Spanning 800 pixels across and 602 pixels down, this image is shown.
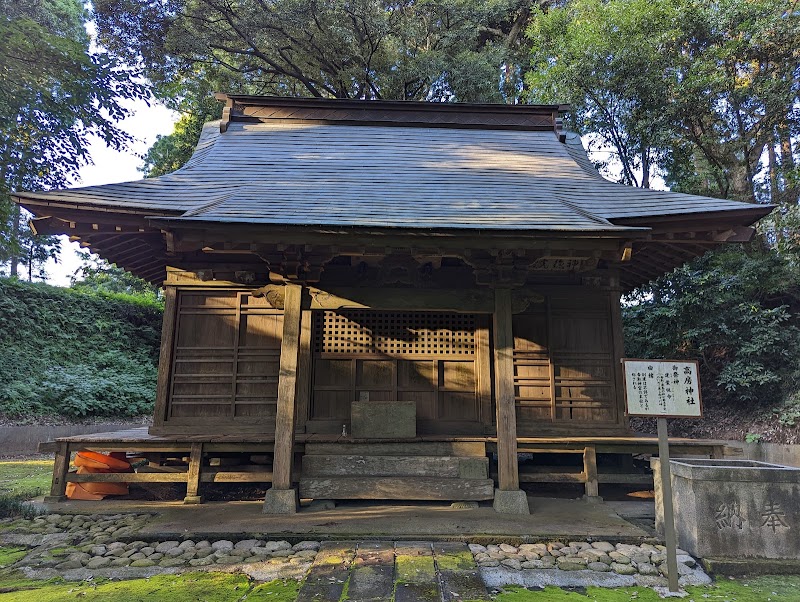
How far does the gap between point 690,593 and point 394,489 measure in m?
3.11

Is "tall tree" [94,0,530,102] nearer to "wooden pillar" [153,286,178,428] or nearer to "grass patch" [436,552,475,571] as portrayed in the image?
"wooden pillar" [153,286,178,428]

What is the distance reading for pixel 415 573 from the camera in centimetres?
379

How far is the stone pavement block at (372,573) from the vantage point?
3.41 meters

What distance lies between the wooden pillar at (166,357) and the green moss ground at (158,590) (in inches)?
113

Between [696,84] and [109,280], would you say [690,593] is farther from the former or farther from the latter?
[109,280]

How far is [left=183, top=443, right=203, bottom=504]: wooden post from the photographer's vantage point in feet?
19.3

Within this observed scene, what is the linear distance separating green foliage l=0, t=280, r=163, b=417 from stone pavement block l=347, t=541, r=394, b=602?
37.4 ft

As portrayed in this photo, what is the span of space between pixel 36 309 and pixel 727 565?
16.9m

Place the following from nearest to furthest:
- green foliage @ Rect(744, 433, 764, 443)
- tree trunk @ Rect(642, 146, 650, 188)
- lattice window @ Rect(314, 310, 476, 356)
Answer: lattice window @ Rect(314, 310, 476, 356)
green foliage @ Rect(744, 433, 764, 443)
tree trunk @ Rect(642, 146, 650, 188)

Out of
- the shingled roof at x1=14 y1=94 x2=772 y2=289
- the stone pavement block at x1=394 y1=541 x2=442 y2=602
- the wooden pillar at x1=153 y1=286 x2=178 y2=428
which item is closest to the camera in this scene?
the stone pavement block at x1=394 y1=541 x2=442 y2=602

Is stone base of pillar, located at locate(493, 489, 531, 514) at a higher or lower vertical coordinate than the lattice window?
lower

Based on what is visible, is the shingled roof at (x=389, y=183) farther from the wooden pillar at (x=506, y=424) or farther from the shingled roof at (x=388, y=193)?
the wooden pillar at (x=506, y=424)

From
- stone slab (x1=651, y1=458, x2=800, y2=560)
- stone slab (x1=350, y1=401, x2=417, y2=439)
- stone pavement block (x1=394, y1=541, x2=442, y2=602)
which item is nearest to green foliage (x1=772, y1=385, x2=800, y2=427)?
stone slab (x1=651, y1=458, x2=800, y2=560)

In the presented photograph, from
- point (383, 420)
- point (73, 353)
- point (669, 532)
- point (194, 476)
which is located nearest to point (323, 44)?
point (73, 353)
